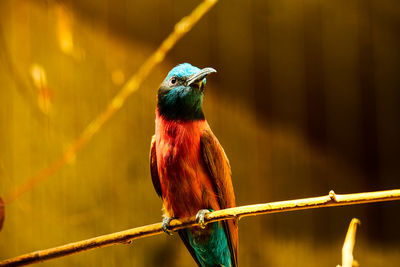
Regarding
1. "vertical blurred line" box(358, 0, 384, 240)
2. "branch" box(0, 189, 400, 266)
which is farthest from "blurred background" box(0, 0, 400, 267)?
"branch" box(0, 189, 400, 266)

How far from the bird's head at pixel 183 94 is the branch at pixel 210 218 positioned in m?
0.30

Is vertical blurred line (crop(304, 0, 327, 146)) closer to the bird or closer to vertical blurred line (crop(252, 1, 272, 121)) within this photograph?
vertical blurred line (crop(252, 1, 272, 121))

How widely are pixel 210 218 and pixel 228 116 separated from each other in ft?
2.41

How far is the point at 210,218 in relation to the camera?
3.56ft

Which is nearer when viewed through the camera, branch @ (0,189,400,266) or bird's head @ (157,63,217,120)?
branch @ (0,189,400,266)

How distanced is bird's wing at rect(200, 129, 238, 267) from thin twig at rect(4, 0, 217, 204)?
50cm

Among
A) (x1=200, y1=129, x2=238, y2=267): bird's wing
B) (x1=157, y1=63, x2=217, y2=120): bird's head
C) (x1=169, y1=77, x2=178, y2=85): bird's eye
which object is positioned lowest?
(x1=200, y1=129, x2=238, y2=267): bird's wing

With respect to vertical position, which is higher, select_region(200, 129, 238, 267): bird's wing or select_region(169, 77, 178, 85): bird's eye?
select_region(169, 77, 178, 85): bird's eye

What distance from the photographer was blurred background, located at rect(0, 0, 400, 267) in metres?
1.72

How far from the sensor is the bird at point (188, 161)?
1226 millimetres

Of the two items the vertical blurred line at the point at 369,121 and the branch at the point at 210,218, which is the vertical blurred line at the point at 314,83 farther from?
the branch at the point at 210,218

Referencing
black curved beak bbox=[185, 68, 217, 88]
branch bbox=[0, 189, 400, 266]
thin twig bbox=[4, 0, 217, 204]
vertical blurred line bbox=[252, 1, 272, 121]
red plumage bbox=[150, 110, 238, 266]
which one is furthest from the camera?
vertical blurred line bbox=[252, 1, 272, 121]

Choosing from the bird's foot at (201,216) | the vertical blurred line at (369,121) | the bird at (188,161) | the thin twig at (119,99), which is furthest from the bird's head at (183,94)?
the vertical blurred line at (369,121)

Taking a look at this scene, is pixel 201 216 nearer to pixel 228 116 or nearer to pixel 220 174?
pixel 220 174
